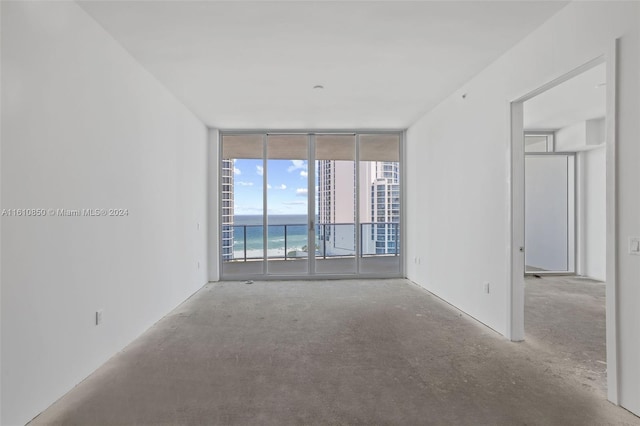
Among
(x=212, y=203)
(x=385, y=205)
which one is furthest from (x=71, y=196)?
(x=385, y=205)

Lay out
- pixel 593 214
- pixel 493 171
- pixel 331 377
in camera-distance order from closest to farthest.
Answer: pixel 331 377 < pixel 493 171 < pixel 593 214

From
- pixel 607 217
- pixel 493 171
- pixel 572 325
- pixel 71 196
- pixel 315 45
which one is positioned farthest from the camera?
pixel 572 325

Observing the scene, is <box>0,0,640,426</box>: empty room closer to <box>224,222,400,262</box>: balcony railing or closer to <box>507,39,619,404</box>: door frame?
<box>507,39,619,404</box>: door frame

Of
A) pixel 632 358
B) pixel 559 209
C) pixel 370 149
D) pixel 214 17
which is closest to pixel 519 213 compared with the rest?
pixel 632 358

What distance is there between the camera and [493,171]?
11.2ft

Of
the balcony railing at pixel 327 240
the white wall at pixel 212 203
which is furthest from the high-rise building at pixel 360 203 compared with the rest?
the white wall at pixel 212 203

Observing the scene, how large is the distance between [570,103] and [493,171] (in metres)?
2.41

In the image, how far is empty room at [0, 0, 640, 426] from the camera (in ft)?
6.59

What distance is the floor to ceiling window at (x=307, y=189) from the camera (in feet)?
20.0

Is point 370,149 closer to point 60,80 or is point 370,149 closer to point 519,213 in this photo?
point 519,213

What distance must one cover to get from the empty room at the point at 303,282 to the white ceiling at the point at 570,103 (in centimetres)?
4

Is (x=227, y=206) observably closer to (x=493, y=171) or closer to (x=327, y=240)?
(x=327, y=240)

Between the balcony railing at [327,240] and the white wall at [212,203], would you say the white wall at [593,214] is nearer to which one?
the balcony railing at [327,240]

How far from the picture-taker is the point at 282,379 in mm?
2428
